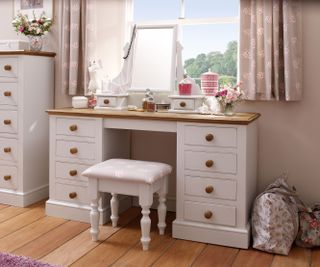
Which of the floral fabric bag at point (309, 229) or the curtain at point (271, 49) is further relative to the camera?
the curtain at point (271, 49)

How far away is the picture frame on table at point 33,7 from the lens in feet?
12.7

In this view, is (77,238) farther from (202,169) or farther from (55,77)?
(55,77)

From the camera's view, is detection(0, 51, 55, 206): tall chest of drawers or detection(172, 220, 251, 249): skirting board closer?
detection(172, 220, 251, 249): skirting board

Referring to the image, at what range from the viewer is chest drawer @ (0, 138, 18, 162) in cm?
359

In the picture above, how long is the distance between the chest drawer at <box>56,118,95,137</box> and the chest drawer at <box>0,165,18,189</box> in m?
0.62

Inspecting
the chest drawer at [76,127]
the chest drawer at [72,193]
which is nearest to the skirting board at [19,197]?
the chest drawer at [72,193]

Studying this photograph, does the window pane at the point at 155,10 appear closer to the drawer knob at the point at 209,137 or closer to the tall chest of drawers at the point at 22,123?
the tall chest of drawers at the point at 22,123

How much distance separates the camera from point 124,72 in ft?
11.7

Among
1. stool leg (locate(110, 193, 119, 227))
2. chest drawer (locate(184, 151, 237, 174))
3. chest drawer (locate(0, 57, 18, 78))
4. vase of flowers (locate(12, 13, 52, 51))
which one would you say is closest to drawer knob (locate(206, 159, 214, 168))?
chest drawer (locate(184, 151, 237, 174))

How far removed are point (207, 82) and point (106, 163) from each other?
3.28 feet

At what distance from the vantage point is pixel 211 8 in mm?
3502

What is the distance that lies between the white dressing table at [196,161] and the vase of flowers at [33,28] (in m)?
0.81

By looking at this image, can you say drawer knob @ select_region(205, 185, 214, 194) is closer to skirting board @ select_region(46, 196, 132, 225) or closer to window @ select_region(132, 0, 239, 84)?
skirting board @ select_region(46, 196, 132, 225)

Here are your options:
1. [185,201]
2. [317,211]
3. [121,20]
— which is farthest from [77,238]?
[121,20]
